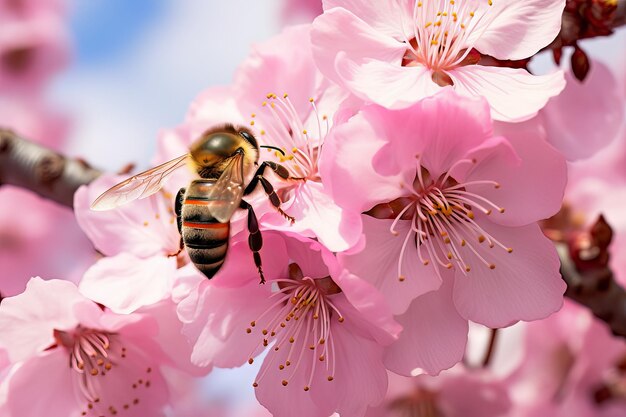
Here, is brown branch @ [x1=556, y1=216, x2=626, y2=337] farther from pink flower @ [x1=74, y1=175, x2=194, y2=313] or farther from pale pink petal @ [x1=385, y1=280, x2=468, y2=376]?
pink flower @ [x1=74, y1=175, x2=194, y2=313]

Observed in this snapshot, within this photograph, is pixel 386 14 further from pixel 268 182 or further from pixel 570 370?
pixel 570 370

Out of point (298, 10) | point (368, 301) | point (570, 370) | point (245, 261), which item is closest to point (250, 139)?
point (245, 261)

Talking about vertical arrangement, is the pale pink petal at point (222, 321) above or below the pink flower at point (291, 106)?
below

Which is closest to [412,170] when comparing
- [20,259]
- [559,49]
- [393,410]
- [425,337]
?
[425,337]

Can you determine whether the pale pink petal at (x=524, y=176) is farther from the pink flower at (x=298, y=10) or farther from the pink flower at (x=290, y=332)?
the pink flower at (x=298, y=10)

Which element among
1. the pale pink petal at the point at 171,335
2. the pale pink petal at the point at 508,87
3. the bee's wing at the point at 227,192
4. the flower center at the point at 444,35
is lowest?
the pale pink petal at the point at 171,335

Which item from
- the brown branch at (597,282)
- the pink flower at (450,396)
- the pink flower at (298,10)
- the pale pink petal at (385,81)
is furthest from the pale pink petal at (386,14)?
the pink flower at (298,10)
